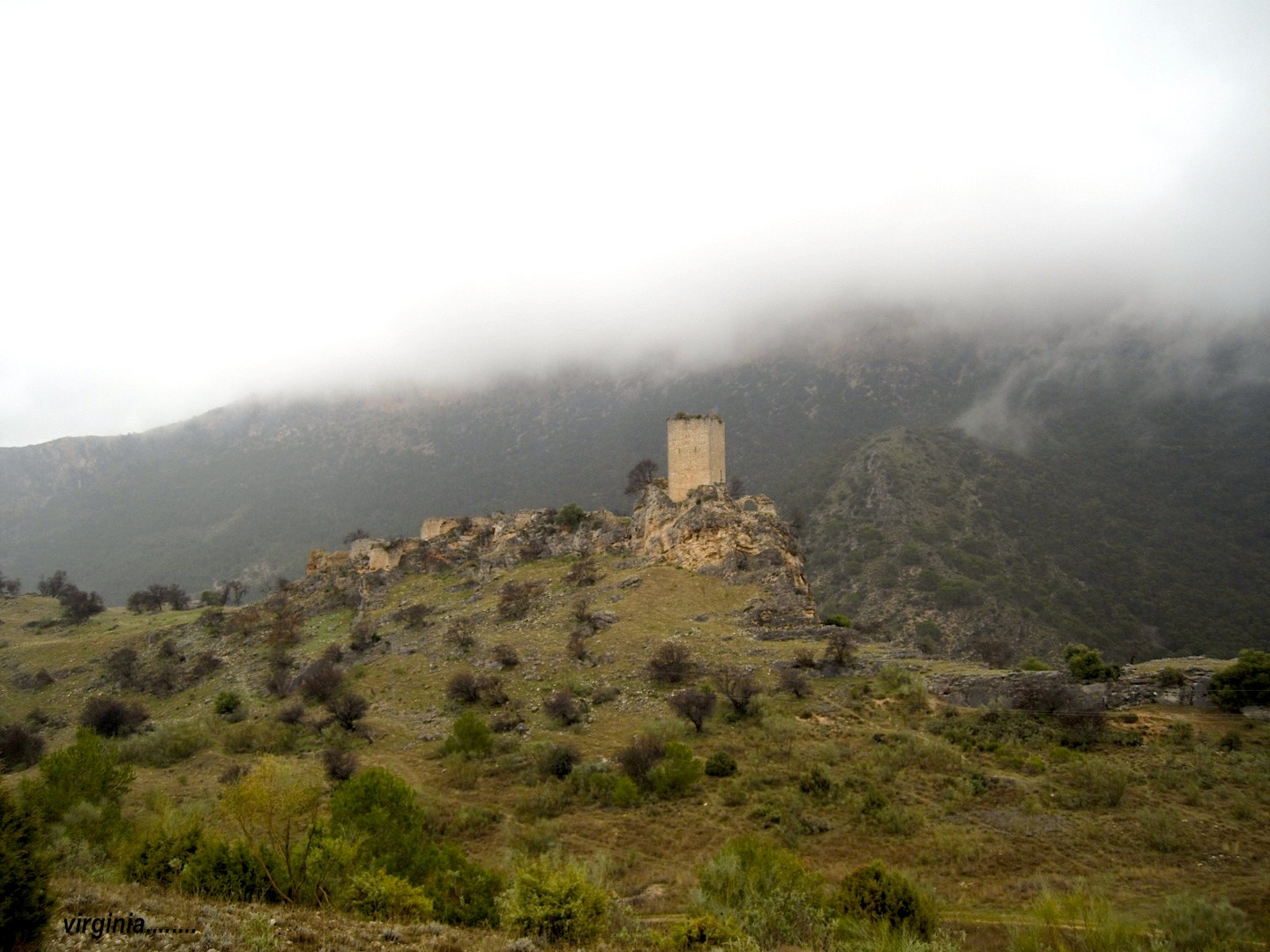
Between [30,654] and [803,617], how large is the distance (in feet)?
133

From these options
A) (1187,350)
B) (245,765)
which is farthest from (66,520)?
(1187,350)

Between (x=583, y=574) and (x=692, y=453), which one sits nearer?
(x=583, y=574)

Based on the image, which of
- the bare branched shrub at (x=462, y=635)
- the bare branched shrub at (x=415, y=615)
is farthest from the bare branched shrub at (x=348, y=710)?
the bare branched shrub at (x=415, y=615)

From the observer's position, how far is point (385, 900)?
9961 mm

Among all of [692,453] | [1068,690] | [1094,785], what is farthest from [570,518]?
[1094,785]

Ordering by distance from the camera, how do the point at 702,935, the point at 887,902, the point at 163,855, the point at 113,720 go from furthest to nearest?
the point at 113,720 < the point at 163,855 < the point at 887,902 < the point at 702,935

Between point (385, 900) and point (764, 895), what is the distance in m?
5.61

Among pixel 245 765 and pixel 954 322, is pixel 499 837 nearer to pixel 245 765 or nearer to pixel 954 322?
pixel 245 765

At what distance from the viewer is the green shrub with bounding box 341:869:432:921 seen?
32.3 ft

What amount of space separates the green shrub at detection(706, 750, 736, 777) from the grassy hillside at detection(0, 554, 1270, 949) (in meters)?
0.43

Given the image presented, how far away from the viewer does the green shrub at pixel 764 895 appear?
981 cm

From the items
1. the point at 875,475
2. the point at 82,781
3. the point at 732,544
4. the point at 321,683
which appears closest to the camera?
the point at 82,781

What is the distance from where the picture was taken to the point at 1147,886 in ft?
39.5

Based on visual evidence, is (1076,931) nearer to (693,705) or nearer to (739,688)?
(693,705)
